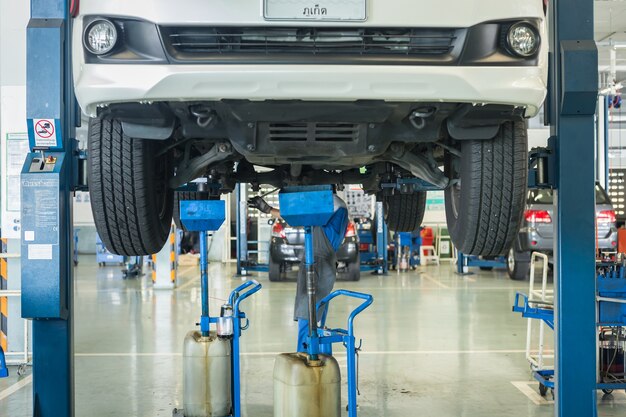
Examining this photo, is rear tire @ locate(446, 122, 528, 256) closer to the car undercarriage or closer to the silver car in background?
the car undercarriage

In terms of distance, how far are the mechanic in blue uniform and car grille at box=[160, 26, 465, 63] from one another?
6.52 feet

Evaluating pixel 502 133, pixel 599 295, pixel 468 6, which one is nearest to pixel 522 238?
pixel 599 295

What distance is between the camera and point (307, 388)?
258cm

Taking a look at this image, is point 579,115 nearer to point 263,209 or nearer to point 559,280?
point 559,280

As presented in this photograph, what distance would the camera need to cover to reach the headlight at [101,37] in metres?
2.04

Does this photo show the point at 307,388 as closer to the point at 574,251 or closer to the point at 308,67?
the point at 308,67

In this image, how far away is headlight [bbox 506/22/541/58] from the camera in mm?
2090

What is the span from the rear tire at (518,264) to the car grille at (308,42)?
8.28 meters

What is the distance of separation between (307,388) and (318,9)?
4.78ft

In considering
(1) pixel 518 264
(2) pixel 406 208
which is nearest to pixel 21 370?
(2) pixel 406 208

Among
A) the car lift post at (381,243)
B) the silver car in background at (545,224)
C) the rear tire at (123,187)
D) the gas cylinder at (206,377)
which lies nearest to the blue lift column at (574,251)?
the gas cylinder at (206,377)

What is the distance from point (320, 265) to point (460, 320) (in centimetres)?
289

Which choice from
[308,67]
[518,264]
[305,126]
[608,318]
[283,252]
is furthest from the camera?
[518,264]

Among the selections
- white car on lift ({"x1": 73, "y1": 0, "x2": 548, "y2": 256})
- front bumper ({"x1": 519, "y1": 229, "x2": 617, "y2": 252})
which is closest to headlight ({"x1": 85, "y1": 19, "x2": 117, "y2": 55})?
white car on lift ({"x1": 73, "y1": 0, "x2": 548, "y2": 256})
